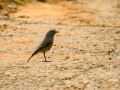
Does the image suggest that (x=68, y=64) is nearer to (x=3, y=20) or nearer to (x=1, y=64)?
(x=1, y=64)

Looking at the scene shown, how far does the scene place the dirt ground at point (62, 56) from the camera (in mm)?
3985

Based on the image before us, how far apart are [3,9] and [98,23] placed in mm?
5747

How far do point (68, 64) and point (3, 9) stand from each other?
344 inches

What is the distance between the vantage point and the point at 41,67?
15.4ft

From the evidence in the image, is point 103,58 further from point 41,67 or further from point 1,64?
point 1,64

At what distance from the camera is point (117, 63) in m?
5.08

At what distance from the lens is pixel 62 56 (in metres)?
5.75

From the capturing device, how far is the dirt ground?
3985 mm

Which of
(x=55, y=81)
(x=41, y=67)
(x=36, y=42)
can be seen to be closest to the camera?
(x=55, y=81)

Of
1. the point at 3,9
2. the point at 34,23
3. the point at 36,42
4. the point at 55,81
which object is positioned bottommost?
the point at 55,81

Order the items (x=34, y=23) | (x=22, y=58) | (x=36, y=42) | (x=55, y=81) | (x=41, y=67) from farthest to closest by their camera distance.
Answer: (x=34, y=23)
(x=36, y=42)
(x=22, y=58)
(x=41, y=67)
(x=55, y=81)

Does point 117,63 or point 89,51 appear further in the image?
point 89,51

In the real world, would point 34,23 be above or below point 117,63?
above

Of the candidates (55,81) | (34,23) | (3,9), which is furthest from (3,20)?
(55,81)
